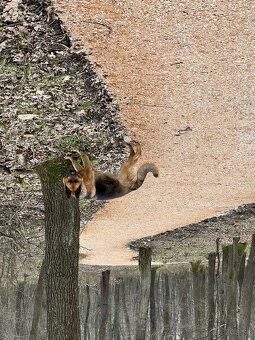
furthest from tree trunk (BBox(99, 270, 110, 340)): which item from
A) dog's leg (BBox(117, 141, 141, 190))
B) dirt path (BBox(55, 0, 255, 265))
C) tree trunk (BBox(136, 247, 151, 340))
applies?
dog's leg (BBox(117, 141, 141, 190))

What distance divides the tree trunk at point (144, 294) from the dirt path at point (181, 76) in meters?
4.73

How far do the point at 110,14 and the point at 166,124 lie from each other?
103 inches

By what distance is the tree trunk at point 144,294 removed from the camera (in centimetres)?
1591

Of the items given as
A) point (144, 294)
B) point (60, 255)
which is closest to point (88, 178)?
point (60, 255)

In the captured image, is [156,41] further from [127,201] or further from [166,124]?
[127,201]

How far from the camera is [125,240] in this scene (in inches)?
775

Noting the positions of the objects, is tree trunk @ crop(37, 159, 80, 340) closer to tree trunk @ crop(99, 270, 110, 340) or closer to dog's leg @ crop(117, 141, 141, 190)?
dog's leg @ crop(117, 141, 141, 190)

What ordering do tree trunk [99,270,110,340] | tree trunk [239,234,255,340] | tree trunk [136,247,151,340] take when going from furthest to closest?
tree trunk [99,270,110,340] → tree trunk [136,247,151,340] → tree trunk [239,234,255,340]

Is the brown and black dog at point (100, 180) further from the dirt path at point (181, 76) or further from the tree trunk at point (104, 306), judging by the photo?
the tree trunk at point (104, 306)

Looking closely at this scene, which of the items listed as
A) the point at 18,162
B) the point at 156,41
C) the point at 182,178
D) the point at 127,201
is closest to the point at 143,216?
the point at 127,201

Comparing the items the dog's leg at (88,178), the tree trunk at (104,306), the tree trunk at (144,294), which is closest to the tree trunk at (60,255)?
the dog's leg at (88,178)

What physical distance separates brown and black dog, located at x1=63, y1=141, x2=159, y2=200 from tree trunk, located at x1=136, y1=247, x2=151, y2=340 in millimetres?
7942

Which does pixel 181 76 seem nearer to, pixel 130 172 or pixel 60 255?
pixel 130 172

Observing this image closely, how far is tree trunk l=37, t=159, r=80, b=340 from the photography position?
9.19 metres
